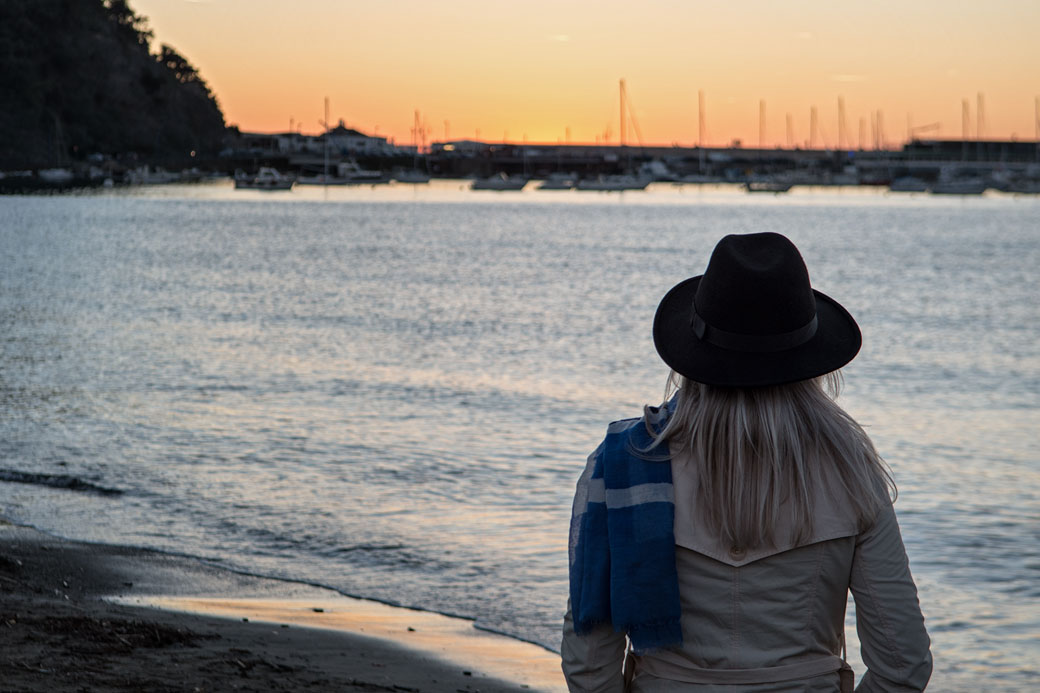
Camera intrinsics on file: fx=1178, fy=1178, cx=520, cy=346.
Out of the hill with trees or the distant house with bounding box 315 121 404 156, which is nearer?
the hill with trees

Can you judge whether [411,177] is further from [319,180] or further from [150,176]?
[150,176]

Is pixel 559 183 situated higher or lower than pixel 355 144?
lower

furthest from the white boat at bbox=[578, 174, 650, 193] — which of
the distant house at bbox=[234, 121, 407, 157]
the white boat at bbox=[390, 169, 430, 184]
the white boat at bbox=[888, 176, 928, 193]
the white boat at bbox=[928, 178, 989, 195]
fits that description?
the white boat at bbox=[928, 178, 989, 195]

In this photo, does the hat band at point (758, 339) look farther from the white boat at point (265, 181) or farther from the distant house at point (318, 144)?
the distant house at point (318, 144)

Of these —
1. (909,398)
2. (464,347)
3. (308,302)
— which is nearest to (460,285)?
(308,302)

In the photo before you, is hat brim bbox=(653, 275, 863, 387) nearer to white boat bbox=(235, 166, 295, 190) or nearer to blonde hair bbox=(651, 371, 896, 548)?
blonde hair bbox=(651, 371, 896, 548)

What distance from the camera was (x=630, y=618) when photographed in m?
2.04

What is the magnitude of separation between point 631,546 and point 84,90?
438 feet

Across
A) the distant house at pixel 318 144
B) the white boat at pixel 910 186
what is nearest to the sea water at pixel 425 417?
the white boat at pixel 910 186

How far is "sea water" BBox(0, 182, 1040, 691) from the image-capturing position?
8219mm

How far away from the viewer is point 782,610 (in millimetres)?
2088

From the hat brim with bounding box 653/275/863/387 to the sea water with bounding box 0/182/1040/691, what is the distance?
4723 mm

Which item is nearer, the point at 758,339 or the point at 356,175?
the point at 758,339

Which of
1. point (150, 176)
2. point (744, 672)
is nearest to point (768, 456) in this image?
point (744, 672)
